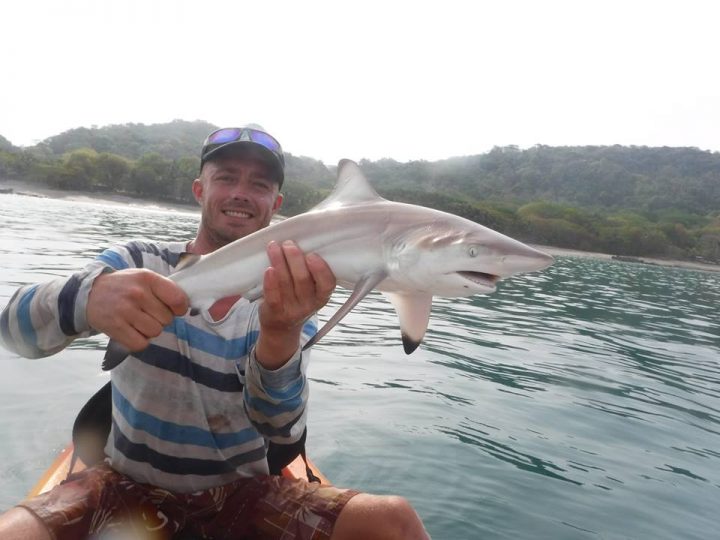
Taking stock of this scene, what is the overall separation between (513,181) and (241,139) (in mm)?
159633

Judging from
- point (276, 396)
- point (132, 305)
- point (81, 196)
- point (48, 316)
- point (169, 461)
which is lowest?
point (81, 196)

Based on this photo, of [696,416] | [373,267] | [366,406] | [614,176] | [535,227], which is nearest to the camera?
[373,267]

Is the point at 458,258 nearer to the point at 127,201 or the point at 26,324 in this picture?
the point at 26,324

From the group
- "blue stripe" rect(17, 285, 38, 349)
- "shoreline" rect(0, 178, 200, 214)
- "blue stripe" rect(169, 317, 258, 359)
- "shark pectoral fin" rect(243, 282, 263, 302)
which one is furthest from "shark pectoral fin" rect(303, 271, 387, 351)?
"shoreline" rect(0, 178, 200, 214)

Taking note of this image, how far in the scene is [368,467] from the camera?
18.1 ft

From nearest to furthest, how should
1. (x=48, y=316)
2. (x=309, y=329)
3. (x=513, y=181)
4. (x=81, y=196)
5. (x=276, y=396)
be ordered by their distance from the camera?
(x=48, y=316) → (x=276, y=396) → (x=309, y=329) → (x=81, y=196) → (x=513, y=181)

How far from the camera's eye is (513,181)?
15500cm

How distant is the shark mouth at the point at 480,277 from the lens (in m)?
2.63

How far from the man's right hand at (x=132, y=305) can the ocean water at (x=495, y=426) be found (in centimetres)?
285

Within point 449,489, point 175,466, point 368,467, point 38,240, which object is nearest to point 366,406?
point 368,467

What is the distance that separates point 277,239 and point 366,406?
4.64 m

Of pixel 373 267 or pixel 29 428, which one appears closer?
pixel 373 267

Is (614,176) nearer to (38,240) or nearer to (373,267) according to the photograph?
(38,240)

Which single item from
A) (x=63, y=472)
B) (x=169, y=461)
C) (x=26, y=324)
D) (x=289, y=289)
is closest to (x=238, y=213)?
(x=289, y=289)
